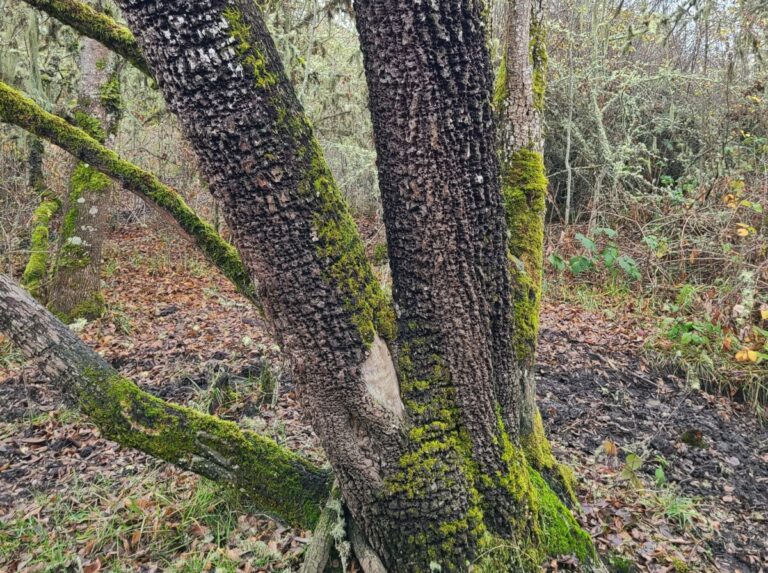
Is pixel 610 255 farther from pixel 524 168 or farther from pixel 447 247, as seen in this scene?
pixel 447 247

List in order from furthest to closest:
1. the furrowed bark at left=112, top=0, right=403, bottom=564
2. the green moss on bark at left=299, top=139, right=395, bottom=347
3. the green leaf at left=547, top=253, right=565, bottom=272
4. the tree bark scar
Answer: the green leaf at left=547, top=253, right=565, bottom=272
the tree bark scar
the green moss on bark at left=299, top=139, right=395, bottom=347
the furrowed bark at left=112, top=0, right=403, bottom=564

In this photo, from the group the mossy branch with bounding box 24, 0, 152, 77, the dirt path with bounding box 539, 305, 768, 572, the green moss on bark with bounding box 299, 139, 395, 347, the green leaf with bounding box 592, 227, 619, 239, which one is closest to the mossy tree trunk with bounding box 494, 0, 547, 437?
the green moss on bark with bounding box 299, 139, 395, 347

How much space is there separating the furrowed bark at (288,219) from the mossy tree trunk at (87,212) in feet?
17.5

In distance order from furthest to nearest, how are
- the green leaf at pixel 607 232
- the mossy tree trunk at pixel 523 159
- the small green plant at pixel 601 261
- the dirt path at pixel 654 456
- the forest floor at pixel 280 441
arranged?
the green leaf at pixel 607 232 → the small green plant at pixel 601 261 → the dirt path at pixel 654 456 → the forest floor at pixel 280 441 → the mossy tree trunk at pixel 523 159

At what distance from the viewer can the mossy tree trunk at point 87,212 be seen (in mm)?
5883

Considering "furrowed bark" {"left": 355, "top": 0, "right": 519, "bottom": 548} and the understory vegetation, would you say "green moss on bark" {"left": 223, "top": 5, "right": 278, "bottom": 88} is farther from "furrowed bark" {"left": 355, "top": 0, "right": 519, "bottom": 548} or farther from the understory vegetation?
"furrowed bark" {"left": 355, "top": 0, "right": 519, "bottom": 548}

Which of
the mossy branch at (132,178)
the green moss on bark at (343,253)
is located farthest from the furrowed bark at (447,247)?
the mossy branch at (132,178)

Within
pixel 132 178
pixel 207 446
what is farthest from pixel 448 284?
pixel 132 178

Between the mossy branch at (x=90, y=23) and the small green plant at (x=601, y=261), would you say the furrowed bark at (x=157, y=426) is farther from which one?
the small green plant at (x=601, y=261)

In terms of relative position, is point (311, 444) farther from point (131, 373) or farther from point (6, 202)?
point (6, 202)

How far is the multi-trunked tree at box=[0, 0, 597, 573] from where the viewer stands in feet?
4.67

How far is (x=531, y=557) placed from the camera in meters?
2.13

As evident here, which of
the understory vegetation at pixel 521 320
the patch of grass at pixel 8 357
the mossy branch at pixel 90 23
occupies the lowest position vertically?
the patch of grass at pixel 8 357

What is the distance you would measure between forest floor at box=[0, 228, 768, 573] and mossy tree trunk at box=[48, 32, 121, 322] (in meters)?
0.48
